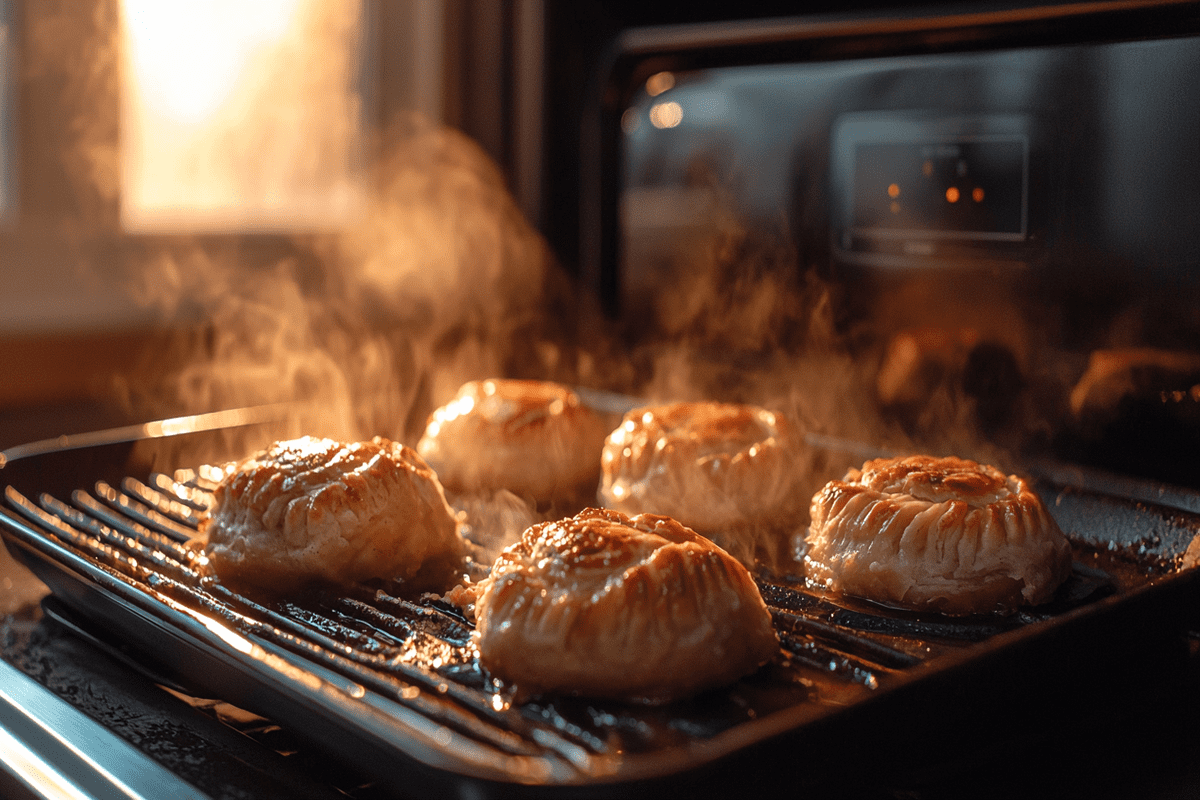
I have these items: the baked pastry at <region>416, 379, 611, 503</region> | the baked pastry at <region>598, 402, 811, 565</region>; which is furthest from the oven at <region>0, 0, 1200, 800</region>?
the baked pastry at <region>416, 379, 611, 503</region>

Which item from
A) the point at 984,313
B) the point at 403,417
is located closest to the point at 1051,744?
the point at 984,313

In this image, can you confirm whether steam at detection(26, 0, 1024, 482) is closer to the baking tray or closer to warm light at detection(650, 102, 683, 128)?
warm light at detection(650, 102, 683, 128)

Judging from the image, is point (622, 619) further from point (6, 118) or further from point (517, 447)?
point (6, 118)

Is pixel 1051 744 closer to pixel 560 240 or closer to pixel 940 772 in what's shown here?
pixel 940 772

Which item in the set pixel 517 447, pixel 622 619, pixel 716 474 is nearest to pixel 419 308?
pixel 517 447

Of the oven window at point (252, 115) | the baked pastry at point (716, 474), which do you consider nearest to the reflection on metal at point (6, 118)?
the oven window at point (252, 115)

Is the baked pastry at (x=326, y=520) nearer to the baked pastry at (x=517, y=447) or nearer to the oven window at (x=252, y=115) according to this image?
the baked pastry at (x=517, y=447)
